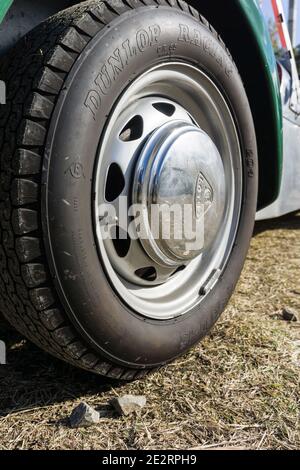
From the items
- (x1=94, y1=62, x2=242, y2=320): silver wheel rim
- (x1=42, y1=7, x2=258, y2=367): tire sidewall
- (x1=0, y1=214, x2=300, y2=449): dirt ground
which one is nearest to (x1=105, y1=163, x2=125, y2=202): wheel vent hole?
(x1=94, y1=62, x2=242, y2=320): silver wheel rim

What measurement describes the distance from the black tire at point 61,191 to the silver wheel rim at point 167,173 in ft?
0.18

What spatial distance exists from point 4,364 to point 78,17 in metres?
0.94

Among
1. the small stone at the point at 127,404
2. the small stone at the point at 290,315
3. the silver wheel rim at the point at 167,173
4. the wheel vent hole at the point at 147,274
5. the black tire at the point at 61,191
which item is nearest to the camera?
the black tire at the point at 61,191

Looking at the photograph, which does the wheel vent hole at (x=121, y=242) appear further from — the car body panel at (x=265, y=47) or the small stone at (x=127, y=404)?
the car body panel at (x=265, y=47)

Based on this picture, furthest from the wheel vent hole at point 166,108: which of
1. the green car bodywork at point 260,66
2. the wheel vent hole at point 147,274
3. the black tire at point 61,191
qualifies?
the wheel vent hole at point 147,274

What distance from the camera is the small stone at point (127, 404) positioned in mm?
1188

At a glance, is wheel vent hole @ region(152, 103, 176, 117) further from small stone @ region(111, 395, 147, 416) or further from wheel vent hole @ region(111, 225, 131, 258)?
small stone @ region(111, 395, 147, 416)

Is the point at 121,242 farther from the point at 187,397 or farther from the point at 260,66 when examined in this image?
the point at 260,66

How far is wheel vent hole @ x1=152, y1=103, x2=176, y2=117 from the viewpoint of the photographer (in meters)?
1.49

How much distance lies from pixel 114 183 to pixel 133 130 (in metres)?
0.17

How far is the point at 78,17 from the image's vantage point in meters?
1.14

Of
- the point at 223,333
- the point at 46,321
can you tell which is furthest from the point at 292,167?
the point at 46,321
